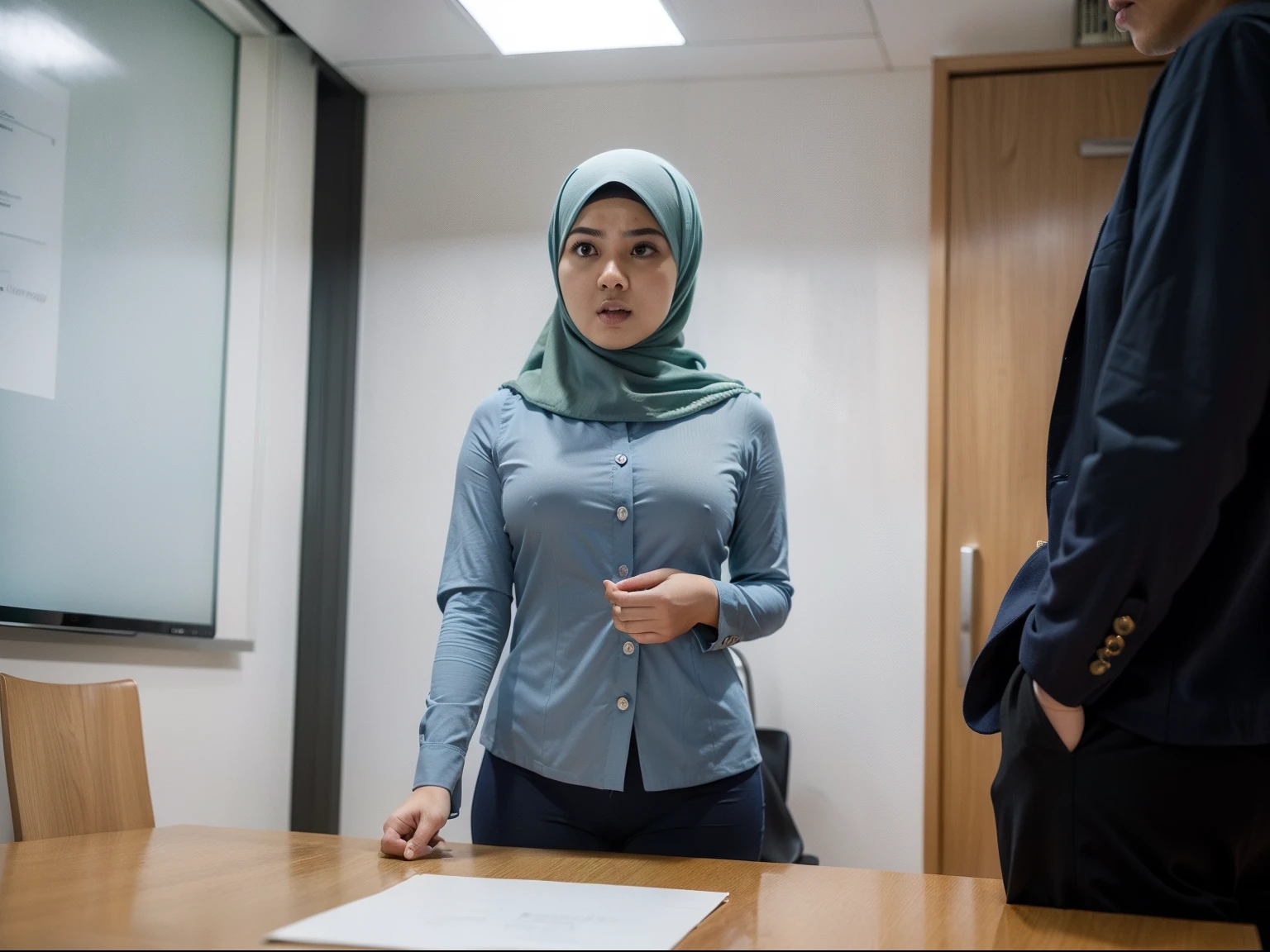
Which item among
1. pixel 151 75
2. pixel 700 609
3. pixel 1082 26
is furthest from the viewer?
pixel 1082 26

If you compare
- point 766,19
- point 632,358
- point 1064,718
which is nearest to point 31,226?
point 632,358

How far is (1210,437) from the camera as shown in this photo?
2.97 feet

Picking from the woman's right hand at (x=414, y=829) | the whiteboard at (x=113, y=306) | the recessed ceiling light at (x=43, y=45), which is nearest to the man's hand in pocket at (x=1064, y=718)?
the woman's right hand at (x=414, y=829)

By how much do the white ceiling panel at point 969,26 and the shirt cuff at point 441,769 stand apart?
195cm

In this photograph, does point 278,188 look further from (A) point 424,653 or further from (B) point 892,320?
(B) point 892,320

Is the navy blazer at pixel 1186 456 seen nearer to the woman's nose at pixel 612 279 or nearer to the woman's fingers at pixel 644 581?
the woman's fingers at pixel 644 581

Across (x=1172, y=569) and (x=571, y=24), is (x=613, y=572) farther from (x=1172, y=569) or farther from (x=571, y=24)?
(x=571, y=24)

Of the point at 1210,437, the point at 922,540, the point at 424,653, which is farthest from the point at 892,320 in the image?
the point at 1210,437

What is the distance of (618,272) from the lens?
5.38 feet

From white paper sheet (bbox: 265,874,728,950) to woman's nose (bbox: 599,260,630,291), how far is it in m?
0.80

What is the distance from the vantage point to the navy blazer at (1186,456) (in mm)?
912

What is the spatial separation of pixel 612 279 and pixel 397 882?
2.70 feet

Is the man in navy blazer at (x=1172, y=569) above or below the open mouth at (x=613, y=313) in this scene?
below

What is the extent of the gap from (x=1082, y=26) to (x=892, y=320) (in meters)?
0.77
